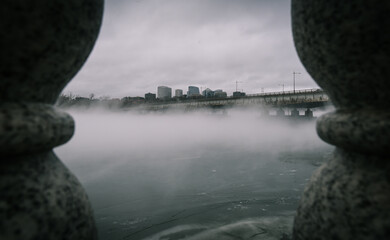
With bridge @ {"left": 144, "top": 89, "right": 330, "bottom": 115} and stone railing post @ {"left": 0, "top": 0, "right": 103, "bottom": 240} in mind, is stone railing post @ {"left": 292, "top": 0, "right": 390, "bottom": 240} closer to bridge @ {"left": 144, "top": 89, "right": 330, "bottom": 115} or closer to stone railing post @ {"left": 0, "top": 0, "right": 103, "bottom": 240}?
stone railing post @ {"left": 0, "top": 0, "right": 103, "bottom": 240}

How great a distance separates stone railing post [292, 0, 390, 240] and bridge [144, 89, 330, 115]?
Answer: 144 feet

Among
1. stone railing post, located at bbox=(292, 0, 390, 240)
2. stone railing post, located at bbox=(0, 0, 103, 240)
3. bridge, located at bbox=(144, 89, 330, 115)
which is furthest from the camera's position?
bridge, located at bbox=(144, 89, 330, 115)

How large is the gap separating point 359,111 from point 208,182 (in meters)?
4.35

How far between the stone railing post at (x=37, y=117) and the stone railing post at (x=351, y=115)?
1.22 meters

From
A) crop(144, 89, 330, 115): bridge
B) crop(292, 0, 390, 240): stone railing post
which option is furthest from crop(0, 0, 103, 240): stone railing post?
crop(144, 89, 330, 115): bridge

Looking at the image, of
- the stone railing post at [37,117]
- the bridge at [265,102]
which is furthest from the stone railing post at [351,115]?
the bridge at [265,102]

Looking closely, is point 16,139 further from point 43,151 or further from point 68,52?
point 68,52

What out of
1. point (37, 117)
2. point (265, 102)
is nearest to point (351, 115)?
point (37, 117)

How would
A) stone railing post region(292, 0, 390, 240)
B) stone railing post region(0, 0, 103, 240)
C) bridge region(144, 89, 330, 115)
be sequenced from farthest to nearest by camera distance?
bridge region(144, 89, 330, 115)
stone railing post region(292, 0, 390, 240)
stone railing post region(0, 0, 103, 240)

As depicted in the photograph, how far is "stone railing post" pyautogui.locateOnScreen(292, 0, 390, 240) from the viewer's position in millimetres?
1088

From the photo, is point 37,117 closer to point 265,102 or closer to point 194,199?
point 194,199

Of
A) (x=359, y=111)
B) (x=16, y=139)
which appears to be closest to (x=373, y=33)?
(x=359, y=111)

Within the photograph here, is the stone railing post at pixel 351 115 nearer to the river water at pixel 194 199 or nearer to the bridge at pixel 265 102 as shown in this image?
the river water at pixel 194 199

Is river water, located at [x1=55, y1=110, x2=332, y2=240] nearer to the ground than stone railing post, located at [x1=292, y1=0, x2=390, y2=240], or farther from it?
nearer to the ground
